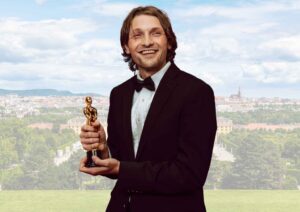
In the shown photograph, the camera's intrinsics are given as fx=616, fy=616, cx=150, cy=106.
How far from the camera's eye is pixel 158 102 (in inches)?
88.0

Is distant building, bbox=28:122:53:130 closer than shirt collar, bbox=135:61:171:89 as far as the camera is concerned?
No

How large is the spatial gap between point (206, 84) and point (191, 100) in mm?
100

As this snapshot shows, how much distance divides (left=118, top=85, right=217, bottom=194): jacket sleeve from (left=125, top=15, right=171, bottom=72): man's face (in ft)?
0.72

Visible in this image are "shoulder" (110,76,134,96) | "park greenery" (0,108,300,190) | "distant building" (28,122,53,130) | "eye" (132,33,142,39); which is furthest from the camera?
"distant building" (28,122,53,130)

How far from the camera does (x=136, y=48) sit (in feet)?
7.73

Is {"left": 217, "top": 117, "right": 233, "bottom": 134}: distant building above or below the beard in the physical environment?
below

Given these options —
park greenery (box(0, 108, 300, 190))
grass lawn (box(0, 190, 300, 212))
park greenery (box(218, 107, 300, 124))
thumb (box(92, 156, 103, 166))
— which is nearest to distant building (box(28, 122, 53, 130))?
park greenery (box(0, 108, 300, 190))

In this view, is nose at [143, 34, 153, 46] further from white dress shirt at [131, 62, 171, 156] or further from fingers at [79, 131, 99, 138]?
fingers at [79, 131, 99, 138]

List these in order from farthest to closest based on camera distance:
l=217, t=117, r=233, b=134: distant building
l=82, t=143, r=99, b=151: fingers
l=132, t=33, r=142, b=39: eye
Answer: l=217, t=117, r=233, b=134: distant building, l=132, t=33, r=142, b=39: eye, l=82, t=143, r=99, b=151: fingers

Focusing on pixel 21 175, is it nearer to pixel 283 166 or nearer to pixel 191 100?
pixel 283 166

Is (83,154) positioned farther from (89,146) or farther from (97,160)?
(97,160)

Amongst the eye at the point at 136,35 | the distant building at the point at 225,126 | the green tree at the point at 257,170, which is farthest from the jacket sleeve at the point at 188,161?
the distant building at the point at 225,126

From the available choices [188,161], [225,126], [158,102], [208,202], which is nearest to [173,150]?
[188,161]

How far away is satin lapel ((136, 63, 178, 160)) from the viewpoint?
221 centimetres
